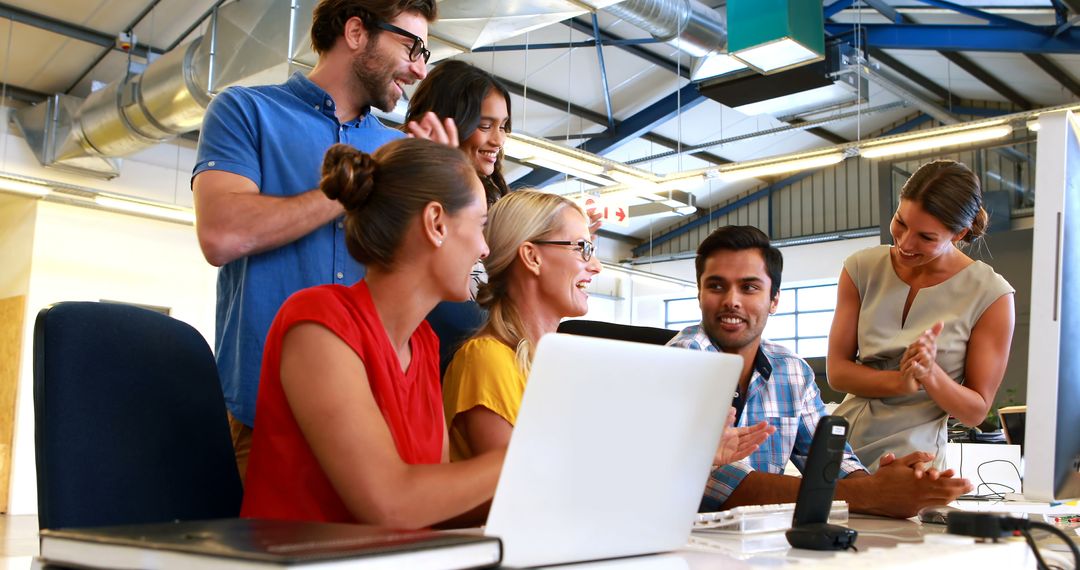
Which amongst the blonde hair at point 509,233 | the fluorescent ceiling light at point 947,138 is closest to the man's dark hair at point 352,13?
the blonde hair at point 509,233

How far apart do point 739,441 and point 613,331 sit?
87 centimetres

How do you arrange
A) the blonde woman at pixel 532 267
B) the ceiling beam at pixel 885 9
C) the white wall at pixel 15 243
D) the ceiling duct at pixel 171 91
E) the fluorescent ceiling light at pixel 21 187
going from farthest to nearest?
1. the ceiling beam at pixel 885 9
2. the white wall at pixel 15 243
3. the fluorescent ceiling light at pixel 21 187
4. the ceiling duct at pixel 171 91
5. the blonde woman at pixel 532 267

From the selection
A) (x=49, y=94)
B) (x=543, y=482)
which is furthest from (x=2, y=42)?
(x=543, y=482)

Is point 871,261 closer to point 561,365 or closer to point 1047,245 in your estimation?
point 1047,245

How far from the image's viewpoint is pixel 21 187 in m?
7.79

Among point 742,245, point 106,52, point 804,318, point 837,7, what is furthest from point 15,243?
point 804,318

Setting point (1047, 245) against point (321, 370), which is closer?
point (1047, 245)

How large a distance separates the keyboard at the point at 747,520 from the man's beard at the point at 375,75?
0.96 metres

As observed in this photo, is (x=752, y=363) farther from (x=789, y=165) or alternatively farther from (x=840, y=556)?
(x=789, y=165)

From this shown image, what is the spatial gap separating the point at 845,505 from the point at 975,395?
60 cm

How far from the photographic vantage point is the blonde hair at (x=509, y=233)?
1703mm

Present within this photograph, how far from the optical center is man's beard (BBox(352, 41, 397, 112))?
Result: 1768mm

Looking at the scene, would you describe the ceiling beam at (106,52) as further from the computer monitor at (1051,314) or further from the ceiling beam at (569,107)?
the computer monitor at (1051,314)

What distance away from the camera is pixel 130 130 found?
7.72 meters
